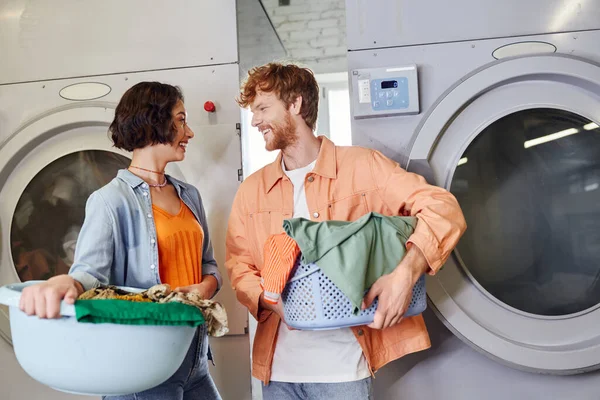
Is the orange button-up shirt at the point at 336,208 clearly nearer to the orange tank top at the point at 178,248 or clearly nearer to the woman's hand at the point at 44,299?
the orange tank top at the point at 178,248

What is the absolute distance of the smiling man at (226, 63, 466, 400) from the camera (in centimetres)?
133

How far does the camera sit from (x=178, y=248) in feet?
4.74

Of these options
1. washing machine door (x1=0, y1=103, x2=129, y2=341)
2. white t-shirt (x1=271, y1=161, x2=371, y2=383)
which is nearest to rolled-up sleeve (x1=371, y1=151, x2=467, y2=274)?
white t-shirt (x1=271, y1=161, x2=371, y2=383)

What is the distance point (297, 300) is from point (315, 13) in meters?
2.57

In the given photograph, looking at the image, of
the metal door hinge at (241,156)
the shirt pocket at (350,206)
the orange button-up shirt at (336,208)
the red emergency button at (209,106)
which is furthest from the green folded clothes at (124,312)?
the red emergency button at (209,106)

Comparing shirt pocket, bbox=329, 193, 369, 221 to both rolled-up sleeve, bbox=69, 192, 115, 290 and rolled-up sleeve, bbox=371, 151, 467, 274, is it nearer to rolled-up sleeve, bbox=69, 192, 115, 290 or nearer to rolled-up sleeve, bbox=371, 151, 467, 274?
rolled-up sleeve, bbox=371, 151, 467, 274

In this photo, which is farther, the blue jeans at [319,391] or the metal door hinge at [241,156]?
the metal door hinge at [241,156]

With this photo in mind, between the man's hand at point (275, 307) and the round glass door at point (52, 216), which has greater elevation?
the round glass door at point (52, 216)

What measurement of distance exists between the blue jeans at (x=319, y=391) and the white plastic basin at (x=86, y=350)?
18.0 inches

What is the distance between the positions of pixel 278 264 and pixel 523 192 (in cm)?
86

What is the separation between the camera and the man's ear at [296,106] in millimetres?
1605

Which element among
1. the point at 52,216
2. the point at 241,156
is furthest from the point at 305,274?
the point at 52,216

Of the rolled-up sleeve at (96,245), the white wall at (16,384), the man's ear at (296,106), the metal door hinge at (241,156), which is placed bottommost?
the white wall at (16,384)

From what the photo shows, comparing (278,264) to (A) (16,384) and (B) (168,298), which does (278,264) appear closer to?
(B) (168,298)
